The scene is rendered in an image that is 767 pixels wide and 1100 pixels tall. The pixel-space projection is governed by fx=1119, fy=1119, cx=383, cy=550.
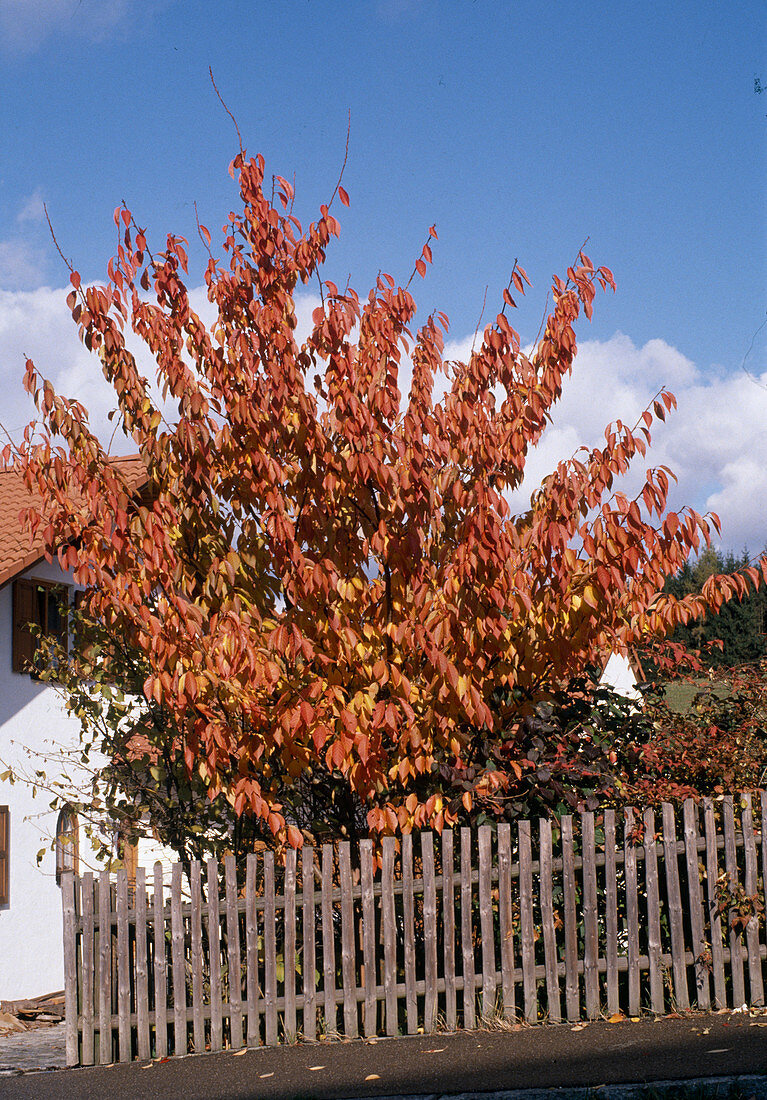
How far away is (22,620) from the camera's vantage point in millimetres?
14875

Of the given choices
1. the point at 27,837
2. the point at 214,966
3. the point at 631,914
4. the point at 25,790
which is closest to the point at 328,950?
the point at 214,966

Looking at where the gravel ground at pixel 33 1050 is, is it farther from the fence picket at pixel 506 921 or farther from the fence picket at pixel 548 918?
the fence picket at pixel 548 918

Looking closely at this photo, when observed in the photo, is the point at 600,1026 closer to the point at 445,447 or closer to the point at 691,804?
the point at 691,804

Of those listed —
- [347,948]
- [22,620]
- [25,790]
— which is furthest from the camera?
[25,790]

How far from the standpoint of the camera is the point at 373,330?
23.5 ft

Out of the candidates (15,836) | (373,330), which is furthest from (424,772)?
(15,836)

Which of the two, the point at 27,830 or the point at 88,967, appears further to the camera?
the point at 27,830

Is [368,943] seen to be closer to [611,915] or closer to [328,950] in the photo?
[328,950]

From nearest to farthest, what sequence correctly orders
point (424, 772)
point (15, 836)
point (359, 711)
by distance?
point (359, 711) → point (424, 772) → point (15, 836)

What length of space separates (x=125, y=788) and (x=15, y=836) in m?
7.89

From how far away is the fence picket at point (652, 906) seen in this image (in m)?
6.82

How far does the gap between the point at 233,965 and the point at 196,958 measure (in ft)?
0.87

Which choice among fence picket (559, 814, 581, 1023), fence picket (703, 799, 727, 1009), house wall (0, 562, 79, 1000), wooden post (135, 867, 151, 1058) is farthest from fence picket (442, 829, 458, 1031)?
house wall (0, 562, 79, 1000)

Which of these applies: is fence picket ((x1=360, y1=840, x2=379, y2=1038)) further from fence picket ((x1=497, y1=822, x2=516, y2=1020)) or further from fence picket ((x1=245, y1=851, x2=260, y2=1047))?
fence picket ((x1=497, y1=822, x2=516, y2=1020))
